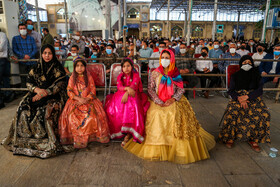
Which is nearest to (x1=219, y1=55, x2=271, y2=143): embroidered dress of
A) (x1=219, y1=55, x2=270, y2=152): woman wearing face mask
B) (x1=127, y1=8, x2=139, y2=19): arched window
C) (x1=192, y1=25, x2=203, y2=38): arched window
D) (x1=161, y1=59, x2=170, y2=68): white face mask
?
(x1=219, y1=55, x2=270, y2=152): woman wearing face mask

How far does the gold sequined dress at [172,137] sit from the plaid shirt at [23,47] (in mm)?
4007

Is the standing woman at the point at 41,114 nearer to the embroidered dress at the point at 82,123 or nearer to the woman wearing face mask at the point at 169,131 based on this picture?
the embroidered dress at the point at 82,123

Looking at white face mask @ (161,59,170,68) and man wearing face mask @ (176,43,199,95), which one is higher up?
white face mask @ (161,59,170,68)

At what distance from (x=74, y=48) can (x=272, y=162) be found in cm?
470

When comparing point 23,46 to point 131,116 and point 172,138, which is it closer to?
point 131,116

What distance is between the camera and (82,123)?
9.32 feet

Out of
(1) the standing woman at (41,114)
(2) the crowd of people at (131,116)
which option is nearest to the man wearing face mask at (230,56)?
(2) the crowd of people at (131,116)

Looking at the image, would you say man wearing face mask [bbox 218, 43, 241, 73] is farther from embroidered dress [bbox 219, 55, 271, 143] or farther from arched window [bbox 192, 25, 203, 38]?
arched window [bbox 192, 25, 203, 38]

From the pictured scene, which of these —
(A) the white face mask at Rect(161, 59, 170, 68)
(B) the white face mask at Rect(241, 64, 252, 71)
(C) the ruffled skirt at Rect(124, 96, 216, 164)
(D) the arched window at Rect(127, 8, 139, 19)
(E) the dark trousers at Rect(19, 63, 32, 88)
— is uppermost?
(D) the arched window at Rect(127, 8, 139, 19)

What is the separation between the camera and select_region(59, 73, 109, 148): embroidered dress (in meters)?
2.84

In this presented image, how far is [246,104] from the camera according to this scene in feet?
9.46

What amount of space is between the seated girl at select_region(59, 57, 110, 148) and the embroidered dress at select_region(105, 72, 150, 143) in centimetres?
14

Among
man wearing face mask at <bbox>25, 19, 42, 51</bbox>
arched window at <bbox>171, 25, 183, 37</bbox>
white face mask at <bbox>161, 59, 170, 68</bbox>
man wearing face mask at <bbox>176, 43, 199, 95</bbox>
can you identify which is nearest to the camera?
white face mask at <bbox>161, 59, 170, 68</bbox>

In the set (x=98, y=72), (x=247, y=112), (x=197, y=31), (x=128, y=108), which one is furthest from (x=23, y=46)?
(x=197, y=31)
